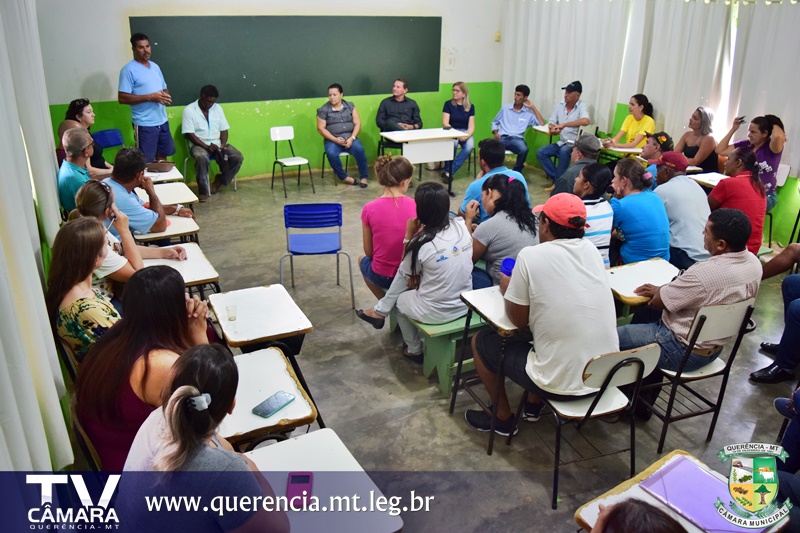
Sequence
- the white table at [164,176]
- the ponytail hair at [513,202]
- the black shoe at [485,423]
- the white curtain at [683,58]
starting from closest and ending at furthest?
the black shoe at [485,423] → the ponytail hair at [513,202] → the white table at [164,176] → the white curtain at [683,58]

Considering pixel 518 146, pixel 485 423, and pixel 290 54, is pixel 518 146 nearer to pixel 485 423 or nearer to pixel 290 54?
pixel 290 54

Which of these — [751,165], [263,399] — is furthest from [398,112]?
[263,399]

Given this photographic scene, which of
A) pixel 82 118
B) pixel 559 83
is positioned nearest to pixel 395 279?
pixel 82 118

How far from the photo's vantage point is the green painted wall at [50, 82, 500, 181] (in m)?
7.21

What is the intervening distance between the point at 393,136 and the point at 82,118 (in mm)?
3413

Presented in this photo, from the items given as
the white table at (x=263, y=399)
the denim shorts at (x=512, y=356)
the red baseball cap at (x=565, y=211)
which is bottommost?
the denim shorts at (x=512, y=356)

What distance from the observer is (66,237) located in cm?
265

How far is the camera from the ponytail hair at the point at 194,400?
61.2 inches

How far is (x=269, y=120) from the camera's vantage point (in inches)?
318

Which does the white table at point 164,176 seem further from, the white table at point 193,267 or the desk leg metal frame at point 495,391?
the desk leg metal frame at point 495,391

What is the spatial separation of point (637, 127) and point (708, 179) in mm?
1674

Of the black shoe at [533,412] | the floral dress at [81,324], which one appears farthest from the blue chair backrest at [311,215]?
the floral dress at [81,324]

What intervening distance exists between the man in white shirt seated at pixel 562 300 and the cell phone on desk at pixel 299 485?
1.26 metres

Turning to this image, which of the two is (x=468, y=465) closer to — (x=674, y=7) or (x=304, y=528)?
(x=304, y=528)
